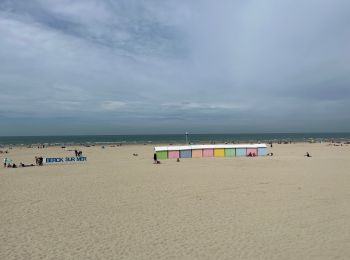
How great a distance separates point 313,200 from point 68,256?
9020mm

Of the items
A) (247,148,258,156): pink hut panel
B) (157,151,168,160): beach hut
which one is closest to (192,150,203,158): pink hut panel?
(157,151,168,160): beach hut

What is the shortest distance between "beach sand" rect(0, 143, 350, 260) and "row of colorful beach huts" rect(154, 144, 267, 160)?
12.9 m

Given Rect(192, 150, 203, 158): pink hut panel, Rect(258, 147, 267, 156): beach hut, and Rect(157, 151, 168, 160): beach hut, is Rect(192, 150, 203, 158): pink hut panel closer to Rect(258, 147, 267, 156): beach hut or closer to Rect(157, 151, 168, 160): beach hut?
Rect(157, 151, 168, 160): beach hut

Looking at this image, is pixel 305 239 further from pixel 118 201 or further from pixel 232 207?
pixel 118 201

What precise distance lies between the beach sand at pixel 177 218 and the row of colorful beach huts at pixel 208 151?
12.9 metres

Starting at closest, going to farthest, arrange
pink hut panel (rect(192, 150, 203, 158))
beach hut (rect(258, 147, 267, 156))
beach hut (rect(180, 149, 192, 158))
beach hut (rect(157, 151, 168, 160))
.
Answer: beach hut (rect(157, 151, 168, 160)) → beach hut (rect(180, 149, 192, 158)) → pink hut panel (rect(192, 150, 203, 158)) → beach hut (rect(258, 147, 267, 156))

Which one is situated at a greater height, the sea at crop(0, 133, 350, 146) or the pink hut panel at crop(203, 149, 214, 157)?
the sea at crop(0, 133, 350, 146)

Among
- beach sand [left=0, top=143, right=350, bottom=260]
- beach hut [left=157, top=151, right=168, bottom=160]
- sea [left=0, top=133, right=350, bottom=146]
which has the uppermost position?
sea [left=0, top=133, right=350, bottom=146]

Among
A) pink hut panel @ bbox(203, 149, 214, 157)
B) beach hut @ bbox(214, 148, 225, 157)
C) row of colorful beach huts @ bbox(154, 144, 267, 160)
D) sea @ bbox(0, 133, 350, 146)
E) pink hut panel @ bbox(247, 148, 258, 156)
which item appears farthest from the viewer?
sea @ bbox(0, 133, 350, 146)

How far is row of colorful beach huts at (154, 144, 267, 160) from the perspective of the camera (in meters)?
32.2

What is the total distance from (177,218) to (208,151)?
22470 millimetres

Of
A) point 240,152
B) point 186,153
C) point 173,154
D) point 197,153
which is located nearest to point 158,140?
point 240,152

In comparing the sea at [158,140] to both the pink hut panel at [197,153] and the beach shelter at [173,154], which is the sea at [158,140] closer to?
the pink hut panel at [197,153]

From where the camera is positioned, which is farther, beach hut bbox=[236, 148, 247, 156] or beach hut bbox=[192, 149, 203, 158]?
beach hut bbox=[236, 148, 247, 156]
